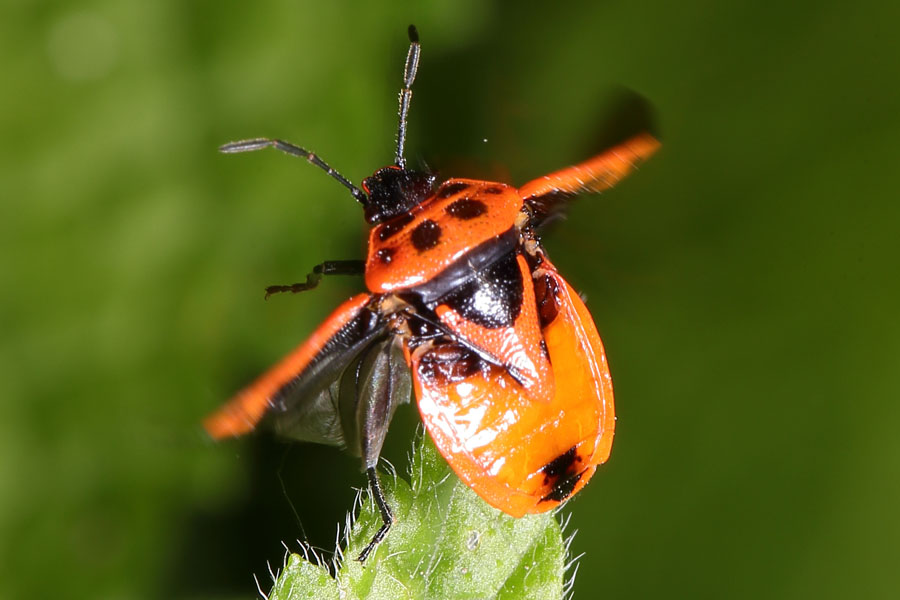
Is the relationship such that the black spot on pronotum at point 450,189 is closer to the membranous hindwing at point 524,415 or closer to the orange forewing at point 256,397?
the membranous hindwing at point 524,415

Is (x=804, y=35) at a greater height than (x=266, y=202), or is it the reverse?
(x=804, y=35)

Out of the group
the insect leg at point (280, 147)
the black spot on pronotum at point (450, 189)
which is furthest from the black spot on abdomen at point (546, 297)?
the insect leg at point (280, 147)

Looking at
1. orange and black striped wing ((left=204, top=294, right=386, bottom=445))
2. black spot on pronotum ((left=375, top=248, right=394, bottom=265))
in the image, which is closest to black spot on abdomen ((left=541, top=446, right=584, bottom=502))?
orange and black striped wing ((left=204, top=294, right=386, bottom=445))

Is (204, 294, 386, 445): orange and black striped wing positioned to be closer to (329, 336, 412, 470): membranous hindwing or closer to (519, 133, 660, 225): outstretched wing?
(329, 336, 412, 470): membranous hindwing

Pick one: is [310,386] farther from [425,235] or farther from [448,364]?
[425,235]

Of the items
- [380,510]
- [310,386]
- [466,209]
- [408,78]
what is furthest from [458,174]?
[380,510]

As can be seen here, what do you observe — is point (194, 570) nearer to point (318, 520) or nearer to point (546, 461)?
point (318, 520)

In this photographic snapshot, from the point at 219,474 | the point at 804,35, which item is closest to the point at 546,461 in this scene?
the point at 219,474
